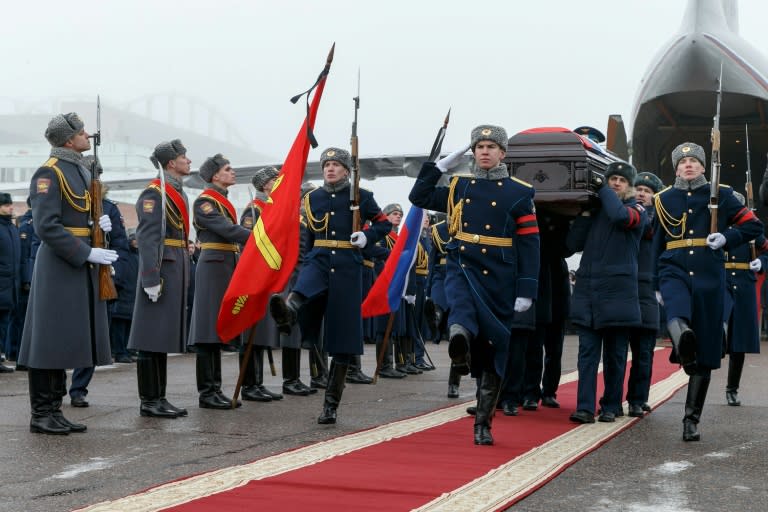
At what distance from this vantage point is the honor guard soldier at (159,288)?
23.9 feet

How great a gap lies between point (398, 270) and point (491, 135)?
11.2ft

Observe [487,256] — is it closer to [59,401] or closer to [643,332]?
[643,332]

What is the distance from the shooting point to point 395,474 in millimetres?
4945

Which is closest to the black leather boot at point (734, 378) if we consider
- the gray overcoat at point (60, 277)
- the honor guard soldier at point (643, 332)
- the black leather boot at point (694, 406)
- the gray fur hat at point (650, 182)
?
the honor guard soldier at point (643, 332)

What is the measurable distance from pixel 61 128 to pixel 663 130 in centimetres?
1665

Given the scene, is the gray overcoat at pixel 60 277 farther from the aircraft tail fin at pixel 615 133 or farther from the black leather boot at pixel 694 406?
the aircraft tail fin at pixel 615 133

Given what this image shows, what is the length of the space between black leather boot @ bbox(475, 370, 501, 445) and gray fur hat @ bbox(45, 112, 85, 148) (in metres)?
2.98

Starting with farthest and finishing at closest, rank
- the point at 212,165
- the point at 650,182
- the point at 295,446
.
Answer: the point at 650,182 → the point at 212,165 → the point at 295,446

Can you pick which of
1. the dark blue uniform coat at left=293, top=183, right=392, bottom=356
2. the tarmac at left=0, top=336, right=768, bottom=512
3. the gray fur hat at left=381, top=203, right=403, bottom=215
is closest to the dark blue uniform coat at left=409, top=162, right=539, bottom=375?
the tarmac at left=0, top=336, right=768, bottom=512

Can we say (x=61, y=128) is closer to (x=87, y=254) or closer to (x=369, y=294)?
(x=87, y=254)

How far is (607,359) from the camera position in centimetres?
751

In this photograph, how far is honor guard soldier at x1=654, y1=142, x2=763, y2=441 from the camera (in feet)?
21.1

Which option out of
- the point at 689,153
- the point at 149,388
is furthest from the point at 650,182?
the point at 149,388

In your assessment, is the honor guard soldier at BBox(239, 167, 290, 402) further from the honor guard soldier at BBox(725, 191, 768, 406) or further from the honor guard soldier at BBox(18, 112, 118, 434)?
the honor guard soldier at BBox(725, 191, 768, 406)
